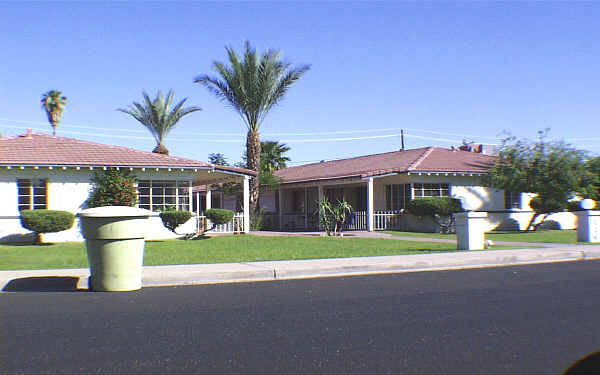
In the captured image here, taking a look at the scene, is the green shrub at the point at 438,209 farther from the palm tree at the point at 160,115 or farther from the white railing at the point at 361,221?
the palm tree at the point at 160,115

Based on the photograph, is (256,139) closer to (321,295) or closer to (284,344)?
(321,295)

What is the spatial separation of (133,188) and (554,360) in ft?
62.0

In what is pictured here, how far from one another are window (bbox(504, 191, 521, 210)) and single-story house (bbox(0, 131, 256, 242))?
14.6 meters

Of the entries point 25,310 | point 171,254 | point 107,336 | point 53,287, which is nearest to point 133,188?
point 171,254

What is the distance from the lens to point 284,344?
227 inches

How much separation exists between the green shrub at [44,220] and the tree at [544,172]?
1861cm

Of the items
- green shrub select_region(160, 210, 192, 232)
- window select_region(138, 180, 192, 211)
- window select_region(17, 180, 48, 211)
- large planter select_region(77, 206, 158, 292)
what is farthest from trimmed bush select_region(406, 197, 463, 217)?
large planter select_region(77, 206, 158, 292)

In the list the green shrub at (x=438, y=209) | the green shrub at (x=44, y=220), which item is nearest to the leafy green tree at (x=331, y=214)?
the green shrub at (x=438, y=209)

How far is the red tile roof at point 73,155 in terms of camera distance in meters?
21.1

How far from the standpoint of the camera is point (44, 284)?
9.83 metres

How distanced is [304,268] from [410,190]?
56.3ft

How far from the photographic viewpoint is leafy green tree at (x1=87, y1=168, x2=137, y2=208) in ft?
69.8

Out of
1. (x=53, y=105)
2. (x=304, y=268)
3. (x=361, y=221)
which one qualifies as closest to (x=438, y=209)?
(x=361, y=221)

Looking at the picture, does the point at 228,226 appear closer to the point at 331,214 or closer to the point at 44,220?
the point at 331,214
